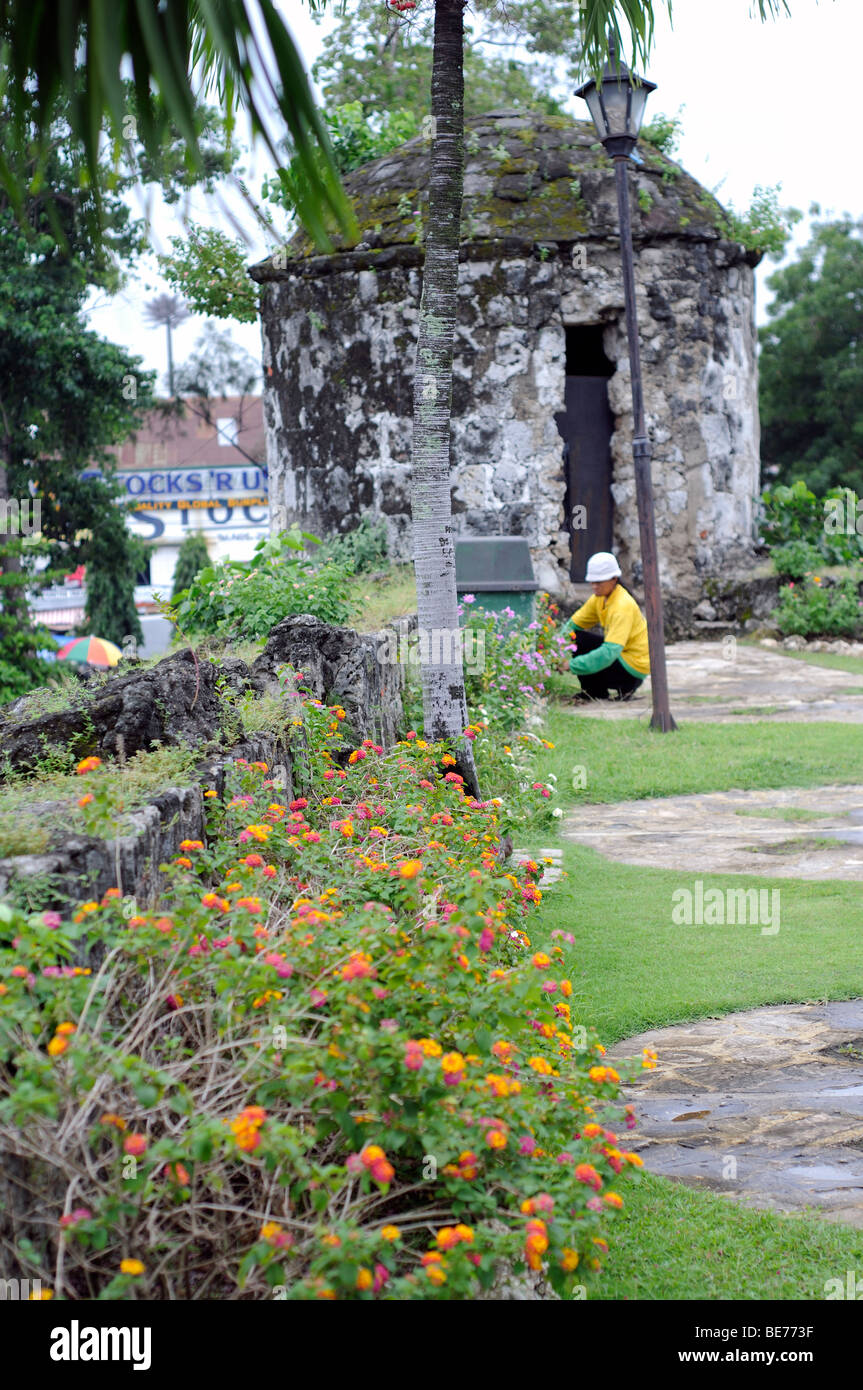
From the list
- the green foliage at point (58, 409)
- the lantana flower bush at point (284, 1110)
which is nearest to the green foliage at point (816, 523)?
the green foliage at point (58, 409)

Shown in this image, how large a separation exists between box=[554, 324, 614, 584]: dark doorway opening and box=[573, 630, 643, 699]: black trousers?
312 cm

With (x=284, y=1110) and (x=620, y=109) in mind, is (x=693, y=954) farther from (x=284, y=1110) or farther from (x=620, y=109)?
(x=620, y=109)

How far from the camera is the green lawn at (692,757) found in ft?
26.7

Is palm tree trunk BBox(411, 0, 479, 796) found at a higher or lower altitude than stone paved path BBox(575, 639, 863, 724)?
higher

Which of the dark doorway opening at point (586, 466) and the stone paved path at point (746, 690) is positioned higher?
the dark doorway opening at point (586, 466)

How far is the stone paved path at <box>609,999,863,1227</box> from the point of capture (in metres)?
3.29

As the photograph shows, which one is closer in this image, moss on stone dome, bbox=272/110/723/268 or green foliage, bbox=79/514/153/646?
moss on stone dome, bbox=272/110/723/268

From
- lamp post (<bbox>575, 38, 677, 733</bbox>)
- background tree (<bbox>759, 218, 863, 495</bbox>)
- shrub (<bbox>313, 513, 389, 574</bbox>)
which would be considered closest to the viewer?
lamp post (<bbox>575, 38, 677, 733</bbox>)

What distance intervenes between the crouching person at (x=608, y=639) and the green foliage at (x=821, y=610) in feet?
10.9

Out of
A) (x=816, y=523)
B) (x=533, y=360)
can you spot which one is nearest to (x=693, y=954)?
(x=533, y=360)

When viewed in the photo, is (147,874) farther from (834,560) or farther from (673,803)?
(834,560)
